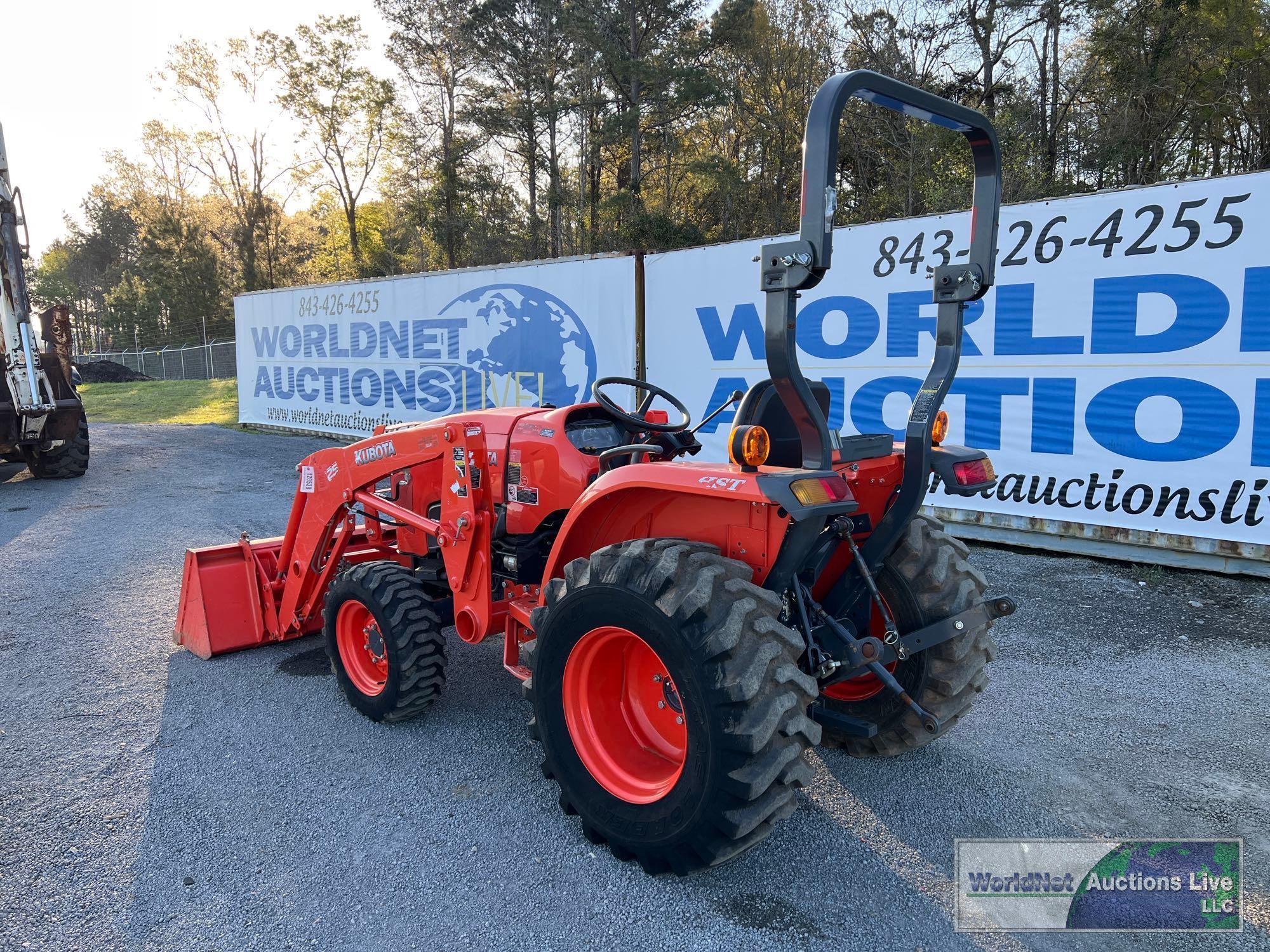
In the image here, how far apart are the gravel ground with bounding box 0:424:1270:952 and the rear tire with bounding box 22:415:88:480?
19.3 feet

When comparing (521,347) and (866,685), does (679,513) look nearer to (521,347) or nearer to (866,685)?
(866,685)

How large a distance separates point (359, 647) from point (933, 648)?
2588 millimetres

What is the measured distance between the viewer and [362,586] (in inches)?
142

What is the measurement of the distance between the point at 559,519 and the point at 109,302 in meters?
56.4

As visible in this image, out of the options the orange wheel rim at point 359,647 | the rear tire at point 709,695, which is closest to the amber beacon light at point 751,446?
the rear tire at point 709,695

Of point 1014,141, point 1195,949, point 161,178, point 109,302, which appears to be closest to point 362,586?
point 1195,949

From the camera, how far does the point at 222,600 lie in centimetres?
441

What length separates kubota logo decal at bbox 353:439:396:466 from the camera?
3.72m

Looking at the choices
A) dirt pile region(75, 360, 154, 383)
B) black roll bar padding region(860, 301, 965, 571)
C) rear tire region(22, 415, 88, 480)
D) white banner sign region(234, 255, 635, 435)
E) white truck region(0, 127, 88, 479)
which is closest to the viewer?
black roll bar padding region(860, 301, 965, 571)

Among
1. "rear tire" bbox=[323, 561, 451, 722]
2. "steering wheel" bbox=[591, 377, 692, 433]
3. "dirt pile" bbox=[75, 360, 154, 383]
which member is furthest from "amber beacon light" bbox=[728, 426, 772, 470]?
"dirt pile" bbox=[75, 360, 154, 383]

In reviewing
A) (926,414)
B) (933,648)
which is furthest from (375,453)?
(933,648)

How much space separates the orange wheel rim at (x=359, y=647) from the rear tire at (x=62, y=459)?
837cm

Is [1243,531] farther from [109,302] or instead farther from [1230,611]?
[109,302]

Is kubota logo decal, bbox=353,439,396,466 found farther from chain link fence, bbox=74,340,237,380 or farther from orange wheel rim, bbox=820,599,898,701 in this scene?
chain link fence, bbox=74,340,237,380
